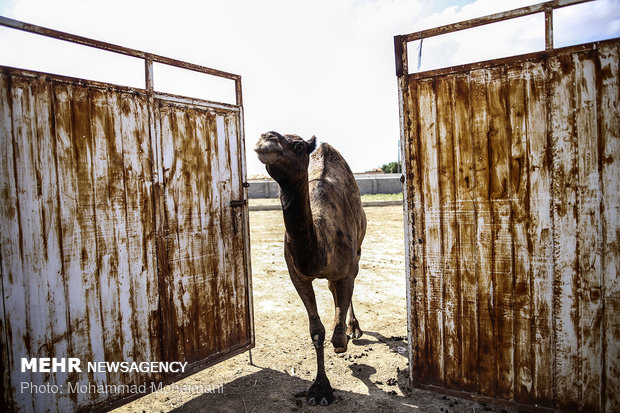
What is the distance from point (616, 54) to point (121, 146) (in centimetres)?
386

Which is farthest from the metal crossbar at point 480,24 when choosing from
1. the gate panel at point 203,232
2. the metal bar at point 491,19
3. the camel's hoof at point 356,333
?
the camel's hoof at point 356,333

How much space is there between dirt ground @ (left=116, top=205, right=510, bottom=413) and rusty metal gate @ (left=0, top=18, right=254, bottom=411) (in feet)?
1.10

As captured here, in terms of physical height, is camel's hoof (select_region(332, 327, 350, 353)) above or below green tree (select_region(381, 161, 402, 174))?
below

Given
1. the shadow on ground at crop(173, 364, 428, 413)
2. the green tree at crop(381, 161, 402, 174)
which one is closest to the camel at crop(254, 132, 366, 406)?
the shadow on ground at crop(173, 364, 428, 413)

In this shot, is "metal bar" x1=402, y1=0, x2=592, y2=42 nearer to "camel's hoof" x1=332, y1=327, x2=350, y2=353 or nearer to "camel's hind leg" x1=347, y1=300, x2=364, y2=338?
"camel's hoof" x1=332, y1=327, x2=350, y2=353

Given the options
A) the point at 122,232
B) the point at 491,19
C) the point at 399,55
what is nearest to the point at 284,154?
the point at 399,55

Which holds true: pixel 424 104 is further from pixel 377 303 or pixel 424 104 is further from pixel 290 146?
pixel 377 303

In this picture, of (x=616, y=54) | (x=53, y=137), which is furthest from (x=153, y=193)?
(x=616, y=54)

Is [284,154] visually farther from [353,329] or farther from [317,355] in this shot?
[353,329]

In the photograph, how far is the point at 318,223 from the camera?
12.8 ft

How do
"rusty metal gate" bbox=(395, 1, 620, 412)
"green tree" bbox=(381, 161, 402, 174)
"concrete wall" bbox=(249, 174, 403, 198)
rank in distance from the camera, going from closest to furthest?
"rusty metal gate" bbox=(395, 1, 620, 412)
"concrete wall" bbox=(249, 174, 403, 198)
"green tree" bbox=(381, 161, 402, 174)

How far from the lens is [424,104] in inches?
129

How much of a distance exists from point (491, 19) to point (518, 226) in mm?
Answer: 1641

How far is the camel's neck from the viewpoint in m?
3.12
